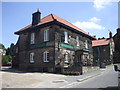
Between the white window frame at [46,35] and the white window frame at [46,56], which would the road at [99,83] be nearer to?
the white window frame at [46,56]

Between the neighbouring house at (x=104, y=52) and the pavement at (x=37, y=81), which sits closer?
the pavement at (x=37, y=81)

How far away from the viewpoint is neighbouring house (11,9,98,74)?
20.5m

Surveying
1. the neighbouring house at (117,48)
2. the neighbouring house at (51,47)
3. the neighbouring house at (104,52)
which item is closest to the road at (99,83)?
the neighbouring house at (51,47)

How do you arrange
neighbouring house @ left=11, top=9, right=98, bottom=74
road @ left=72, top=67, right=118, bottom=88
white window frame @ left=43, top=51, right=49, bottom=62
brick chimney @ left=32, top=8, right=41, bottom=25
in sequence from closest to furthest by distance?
road @ left=72, top=67, right=118, bottom=88 < neighbouring house @ left=11, top=9, right=98, bottom=74 < white window frame @ left=43, top=51, right=49, bottom=62 < brick chimney @ left=32, top=8, right=41, bottom=25

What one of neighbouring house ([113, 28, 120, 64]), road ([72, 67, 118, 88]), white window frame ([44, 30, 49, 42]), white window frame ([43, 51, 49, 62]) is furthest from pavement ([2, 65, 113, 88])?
neighbouring house ([113, 28, 120, 64])

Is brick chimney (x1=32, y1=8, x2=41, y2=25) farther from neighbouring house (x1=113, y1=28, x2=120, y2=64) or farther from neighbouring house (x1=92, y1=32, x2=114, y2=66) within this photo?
neighbouring house (x1=113, y1=28, x2=120, y2=64)

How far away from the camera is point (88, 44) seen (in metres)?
30.0

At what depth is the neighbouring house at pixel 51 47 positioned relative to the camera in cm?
2050

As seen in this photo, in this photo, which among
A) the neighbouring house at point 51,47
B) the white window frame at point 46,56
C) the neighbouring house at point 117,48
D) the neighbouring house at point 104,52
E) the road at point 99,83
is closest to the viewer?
the road at point 99,83

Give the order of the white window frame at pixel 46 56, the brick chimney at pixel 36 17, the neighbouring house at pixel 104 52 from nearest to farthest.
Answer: the white window frame at pixel 46 56, the brick chimney at pixel 36 17, the neighbouring house at pixel 104 52

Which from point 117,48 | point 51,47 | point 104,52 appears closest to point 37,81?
point 51,47

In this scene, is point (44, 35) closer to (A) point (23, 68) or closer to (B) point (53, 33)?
(B) point (53, 33)

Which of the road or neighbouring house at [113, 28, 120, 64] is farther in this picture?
neighbouring house at [113, 28, 120, 64]

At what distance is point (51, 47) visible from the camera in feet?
68.0
